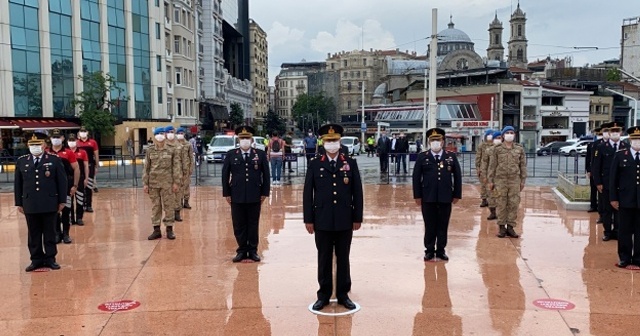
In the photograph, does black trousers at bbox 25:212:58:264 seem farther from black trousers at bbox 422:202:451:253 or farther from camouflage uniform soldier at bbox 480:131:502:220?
camouflage uniform soldier at bbox 480:131:502:220

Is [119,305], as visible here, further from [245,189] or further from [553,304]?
[553,304]

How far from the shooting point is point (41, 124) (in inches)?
1331

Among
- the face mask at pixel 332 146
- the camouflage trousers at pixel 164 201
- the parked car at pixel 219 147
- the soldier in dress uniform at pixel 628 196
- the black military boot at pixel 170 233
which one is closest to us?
the face mask at pixel 332 146

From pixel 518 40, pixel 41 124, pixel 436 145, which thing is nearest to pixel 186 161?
pixel 436 145

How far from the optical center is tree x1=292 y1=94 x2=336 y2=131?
12538 cm

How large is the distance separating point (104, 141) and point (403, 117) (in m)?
41.7

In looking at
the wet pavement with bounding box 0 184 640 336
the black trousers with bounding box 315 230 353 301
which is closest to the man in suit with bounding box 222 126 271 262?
the wet pavement with bounding box 0 184 640 336

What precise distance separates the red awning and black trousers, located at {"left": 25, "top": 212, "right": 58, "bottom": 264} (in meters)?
26.7

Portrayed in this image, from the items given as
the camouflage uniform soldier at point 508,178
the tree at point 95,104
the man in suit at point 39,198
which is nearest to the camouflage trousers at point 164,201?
the man in suit at point 39,198

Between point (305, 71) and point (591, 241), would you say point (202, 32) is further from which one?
point (305, 71)

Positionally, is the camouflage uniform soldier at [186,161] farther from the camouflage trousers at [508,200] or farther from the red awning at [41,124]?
the red awning at [41,124]

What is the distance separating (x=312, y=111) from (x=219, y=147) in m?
95.2

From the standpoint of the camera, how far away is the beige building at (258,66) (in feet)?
318

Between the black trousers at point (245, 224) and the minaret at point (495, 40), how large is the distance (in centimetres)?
11058
